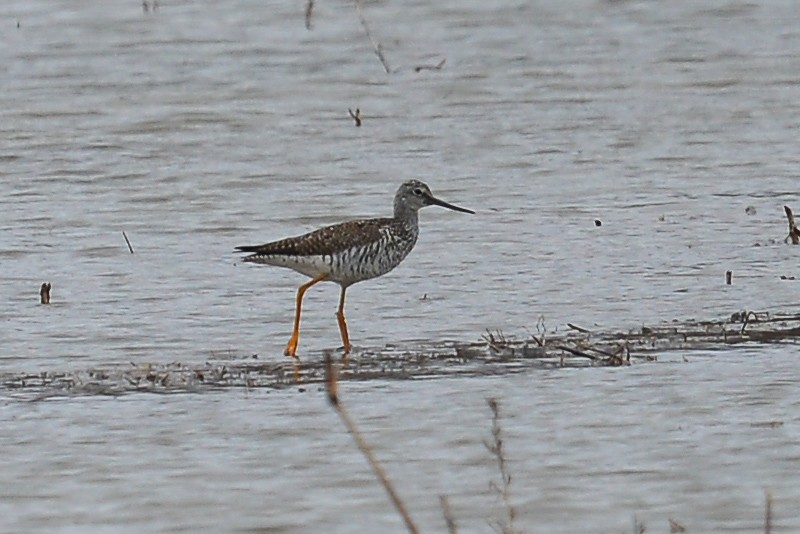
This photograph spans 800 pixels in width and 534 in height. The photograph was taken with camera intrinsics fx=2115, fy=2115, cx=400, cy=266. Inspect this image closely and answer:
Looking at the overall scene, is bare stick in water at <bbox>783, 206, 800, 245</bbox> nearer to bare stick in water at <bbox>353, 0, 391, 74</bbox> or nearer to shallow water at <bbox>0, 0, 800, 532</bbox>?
shallow water at <bbox>0, 0, 800, 532</bbox>

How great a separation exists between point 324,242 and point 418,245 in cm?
214

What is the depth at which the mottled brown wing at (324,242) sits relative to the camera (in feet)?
32.8

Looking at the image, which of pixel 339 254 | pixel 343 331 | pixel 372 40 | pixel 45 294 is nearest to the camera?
pixel 343 331

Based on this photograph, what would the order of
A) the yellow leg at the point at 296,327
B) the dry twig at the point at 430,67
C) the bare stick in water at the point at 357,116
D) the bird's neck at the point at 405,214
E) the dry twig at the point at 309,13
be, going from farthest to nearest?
the dry twig at the point at 309,13, the dry twig at the point at 430,67, the bare stick in water at the point at 357,116, the bird's neck at the point at 405,214, the yellow leg at the point at 296,327

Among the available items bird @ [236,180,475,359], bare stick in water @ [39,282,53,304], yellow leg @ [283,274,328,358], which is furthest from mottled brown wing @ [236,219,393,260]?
bare stick in water @ [39,282,53,304]

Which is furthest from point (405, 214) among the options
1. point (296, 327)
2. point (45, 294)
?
point (45, 294)

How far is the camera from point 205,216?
42.7 ft

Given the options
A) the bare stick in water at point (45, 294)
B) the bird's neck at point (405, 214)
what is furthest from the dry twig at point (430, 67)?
the bare stick in water at point (45, 294)

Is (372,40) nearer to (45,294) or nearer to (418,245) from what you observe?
(418,245)

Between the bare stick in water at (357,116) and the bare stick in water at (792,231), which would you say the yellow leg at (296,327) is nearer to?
the bare stick in water at (792,231)

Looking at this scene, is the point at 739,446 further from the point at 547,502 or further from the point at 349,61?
the point at 349,61

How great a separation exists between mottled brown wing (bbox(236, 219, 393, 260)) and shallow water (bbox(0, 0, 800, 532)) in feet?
1.22

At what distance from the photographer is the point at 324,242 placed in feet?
33.0

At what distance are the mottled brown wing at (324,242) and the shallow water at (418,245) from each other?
1.22ft
